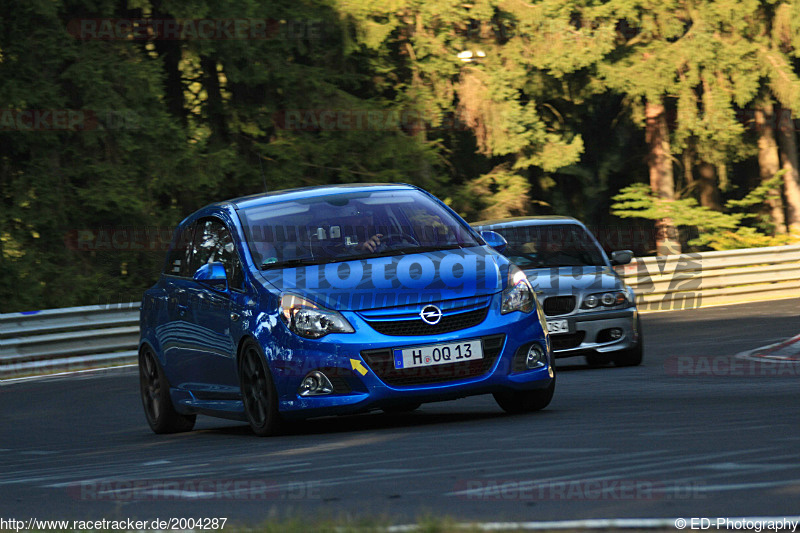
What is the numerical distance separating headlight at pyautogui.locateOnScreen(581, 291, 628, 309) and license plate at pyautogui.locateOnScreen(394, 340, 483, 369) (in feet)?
17.9

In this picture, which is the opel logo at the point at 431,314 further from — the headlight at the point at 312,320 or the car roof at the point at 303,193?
the car roof at the point at 303,193

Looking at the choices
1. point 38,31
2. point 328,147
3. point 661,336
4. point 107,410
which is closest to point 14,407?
point 107,410

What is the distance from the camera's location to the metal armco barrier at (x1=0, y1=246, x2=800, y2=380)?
65.6 feet

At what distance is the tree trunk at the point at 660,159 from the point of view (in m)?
35.7

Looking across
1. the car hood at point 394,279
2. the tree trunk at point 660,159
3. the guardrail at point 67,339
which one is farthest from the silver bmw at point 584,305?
the tree trunk at point 660,159

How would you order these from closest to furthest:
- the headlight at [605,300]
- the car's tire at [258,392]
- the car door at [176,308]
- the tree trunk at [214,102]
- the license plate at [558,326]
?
1. the car's tire at [258,392]
2. the car door at [176,308]
3. the license plate at [558,326]
4. the headlight at [605,300]
5. the tree trunk at [214,102]

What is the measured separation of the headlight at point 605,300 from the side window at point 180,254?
4597 mm

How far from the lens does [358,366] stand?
346 inches

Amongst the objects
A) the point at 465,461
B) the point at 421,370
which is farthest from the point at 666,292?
the point at 465,461

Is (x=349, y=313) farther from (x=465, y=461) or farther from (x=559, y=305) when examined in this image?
(x=559, y=305)

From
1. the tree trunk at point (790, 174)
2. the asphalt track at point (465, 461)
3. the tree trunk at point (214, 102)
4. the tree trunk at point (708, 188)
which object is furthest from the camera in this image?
the tree trunk at point (708, 188)

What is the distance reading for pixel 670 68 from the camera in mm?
33781

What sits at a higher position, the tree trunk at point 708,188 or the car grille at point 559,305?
the car grille at point 559,305

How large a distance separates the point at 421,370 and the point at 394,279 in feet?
2.02
